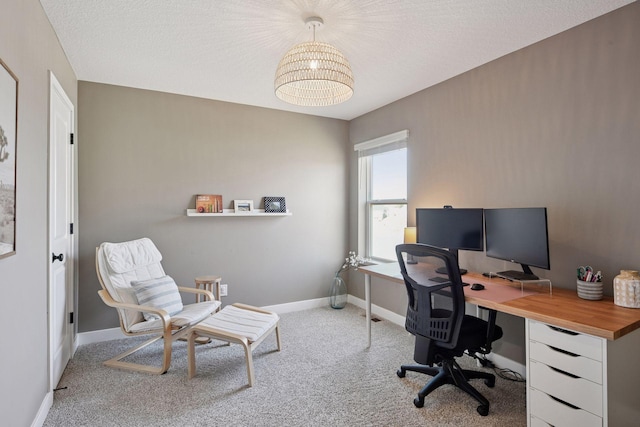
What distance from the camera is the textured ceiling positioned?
6.54 ft

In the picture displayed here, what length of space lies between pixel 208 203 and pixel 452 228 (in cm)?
246

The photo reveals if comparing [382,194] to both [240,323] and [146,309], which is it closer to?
[240,323]

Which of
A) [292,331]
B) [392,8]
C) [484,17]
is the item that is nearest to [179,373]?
[292,331]

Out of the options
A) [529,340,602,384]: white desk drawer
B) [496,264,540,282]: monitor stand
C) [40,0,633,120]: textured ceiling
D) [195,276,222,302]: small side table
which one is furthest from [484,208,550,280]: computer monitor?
[195,276,222,302]: small side table

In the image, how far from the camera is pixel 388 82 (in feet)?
10.4

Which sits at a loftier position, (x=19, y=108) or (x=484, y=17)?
(x=484, y=17)

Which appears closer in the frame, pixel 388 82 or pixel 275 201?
pixel 388 82

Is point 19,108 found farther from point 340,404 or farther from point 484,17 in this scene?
point 484,17

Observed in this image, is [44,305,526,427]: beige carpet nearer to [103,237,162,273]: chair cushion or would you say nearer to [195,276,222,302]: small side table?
[195,276,222,302]: small side table

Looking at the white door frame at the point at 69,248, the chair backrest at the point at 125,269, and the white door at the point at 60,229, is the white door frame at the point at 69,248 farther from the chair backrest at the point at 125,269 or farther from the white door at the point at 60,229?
the chair backrest at the point at 125,269

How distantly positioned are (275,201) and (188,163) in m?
1.05

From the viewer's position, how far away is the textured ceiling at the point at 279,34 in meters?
1.99

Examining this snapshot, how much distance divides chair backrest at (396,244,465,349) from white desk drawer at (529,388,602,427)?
467mm

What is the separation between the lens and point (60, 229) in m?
2.48
